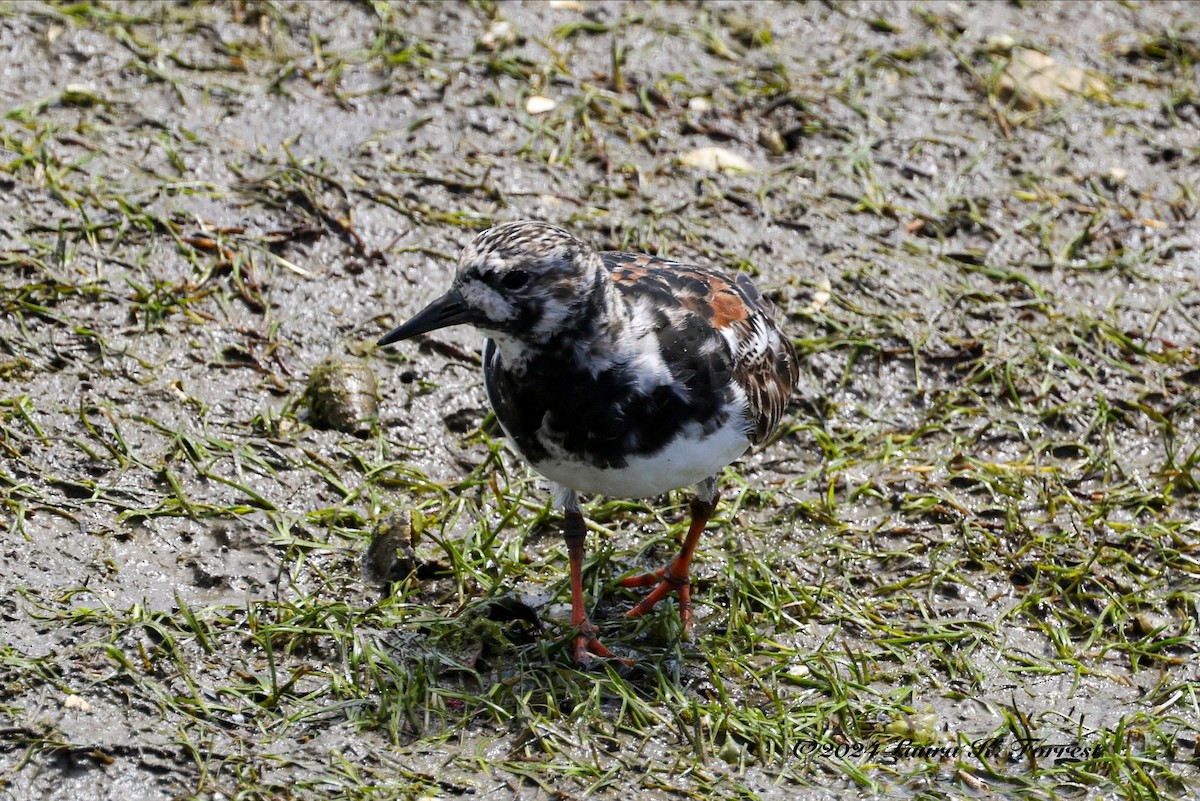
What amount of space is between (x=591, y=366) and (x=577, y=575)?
95 centimetres

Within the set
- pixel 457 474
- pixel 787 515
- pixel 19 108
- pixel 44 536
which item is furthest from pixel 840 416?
pixel 19 108

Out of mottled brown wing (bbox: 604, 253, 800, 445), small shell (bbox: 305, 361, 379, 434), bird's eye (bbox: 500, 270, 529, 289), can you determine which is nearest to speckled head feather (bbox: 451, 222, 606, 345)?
bird's eye (bbox: 500, 270, 529, 289)

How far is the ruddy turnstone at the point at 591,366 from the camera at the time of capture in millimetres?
4297

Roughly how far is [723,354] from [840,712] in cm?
134

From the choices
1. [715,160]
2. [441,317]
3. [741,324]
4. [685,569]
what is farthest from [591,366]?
[715,160]

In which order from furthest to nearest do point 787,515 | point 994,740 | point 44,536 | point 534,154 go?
point 534,154 → point 787,515 → point 44,536 → point 994,740

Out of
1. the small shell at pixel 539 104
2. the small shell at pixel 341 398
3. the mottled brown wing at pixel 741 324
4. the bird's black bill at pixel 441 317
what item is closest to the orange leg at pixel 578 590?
the mottled brown wing at pixel 741 324

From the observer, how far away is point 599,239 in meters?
6.80

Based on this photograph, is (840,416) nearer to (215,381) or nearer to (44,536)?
(215,381)

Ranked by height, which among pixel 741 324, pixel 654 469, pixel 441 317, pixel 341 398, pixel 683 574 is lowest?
pixel 683 574

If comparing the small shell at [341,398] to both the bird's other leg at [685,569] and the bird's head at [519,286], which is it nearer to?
the bird's head at [519,286]

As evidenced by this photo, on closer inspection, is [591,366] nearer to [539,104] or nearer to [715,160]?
[715,160]

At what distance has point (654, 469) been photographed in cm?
439

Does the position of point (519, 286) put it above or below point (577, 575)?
above
